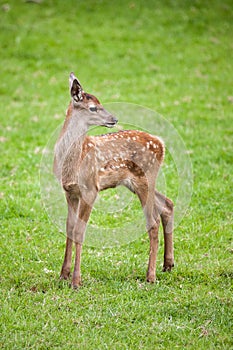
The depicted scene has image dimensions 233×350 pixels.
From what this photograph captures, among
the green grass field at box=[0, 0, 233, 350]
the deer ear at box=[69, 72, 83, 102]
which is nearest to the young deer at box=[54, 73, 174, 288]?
the deer ear at box=[69, 72, 83, 102]

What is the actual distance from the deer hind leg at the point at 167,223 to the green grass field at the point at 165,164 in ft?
0.47

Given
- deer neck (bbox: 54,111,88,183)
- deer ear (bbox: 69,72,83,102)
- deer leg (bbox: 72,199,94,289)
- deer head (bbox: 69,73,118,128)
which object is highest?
deer ear (bbox: 69,72,83,102)

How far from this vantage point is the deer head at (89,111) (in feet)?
20.0

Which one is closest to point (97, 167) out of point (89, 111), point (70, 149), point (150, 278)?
point (70, 149)

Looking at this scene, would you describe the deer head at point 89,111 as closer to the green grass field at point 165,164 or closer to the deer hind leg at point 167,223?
the deer hind leg at point 167,223

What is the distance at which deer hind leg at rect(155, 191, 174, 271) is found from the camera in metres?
6.64

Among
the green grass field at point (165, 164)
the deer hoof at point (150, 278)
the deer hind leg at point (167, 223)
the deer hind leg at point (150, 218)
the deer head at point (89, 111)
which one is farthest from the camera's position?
the deer hind leg at point (167, 223)

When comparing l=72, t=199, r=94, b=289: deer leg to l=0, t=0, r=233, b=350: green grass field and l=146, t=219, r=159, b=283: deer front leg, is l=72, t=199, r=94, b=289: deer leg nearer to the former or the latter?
l=0, t=0, r=233, b=350: green grass field

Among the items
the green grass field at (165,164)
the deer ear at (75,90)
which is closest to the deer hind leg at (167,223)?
the green grass field at (165,164)

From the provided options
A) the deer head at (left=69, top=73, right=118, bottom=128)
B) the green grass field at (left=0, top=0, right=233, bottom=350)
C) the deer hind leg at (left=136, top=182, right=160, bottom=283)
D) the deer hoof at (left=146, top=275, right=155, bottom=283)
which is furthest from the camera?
the deer hind leg at (left=136, top=182, right=160, bottom=283)

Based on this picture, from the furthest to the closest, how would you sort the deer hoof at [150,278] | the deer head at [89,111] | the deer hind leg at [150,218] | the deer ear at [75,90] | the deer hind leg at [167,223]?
the deer hind leg at [167,223]
the deer hind leg at [150,218]
the deer hoof at [150,278]
the deer head at [89,111]
the deer ear at [75,90]

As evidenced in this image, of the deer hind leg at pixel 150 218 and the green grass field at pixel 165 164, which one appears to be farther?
the deer hind leg at pixel 150 218

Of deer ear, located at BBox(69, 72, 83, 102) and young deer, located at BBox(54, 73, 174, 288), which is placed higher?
deer ear, located at BBox(69, 72, 83, 102)

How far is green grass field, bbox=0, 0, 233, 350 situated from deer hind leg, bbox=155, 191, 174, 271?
0.14 m
